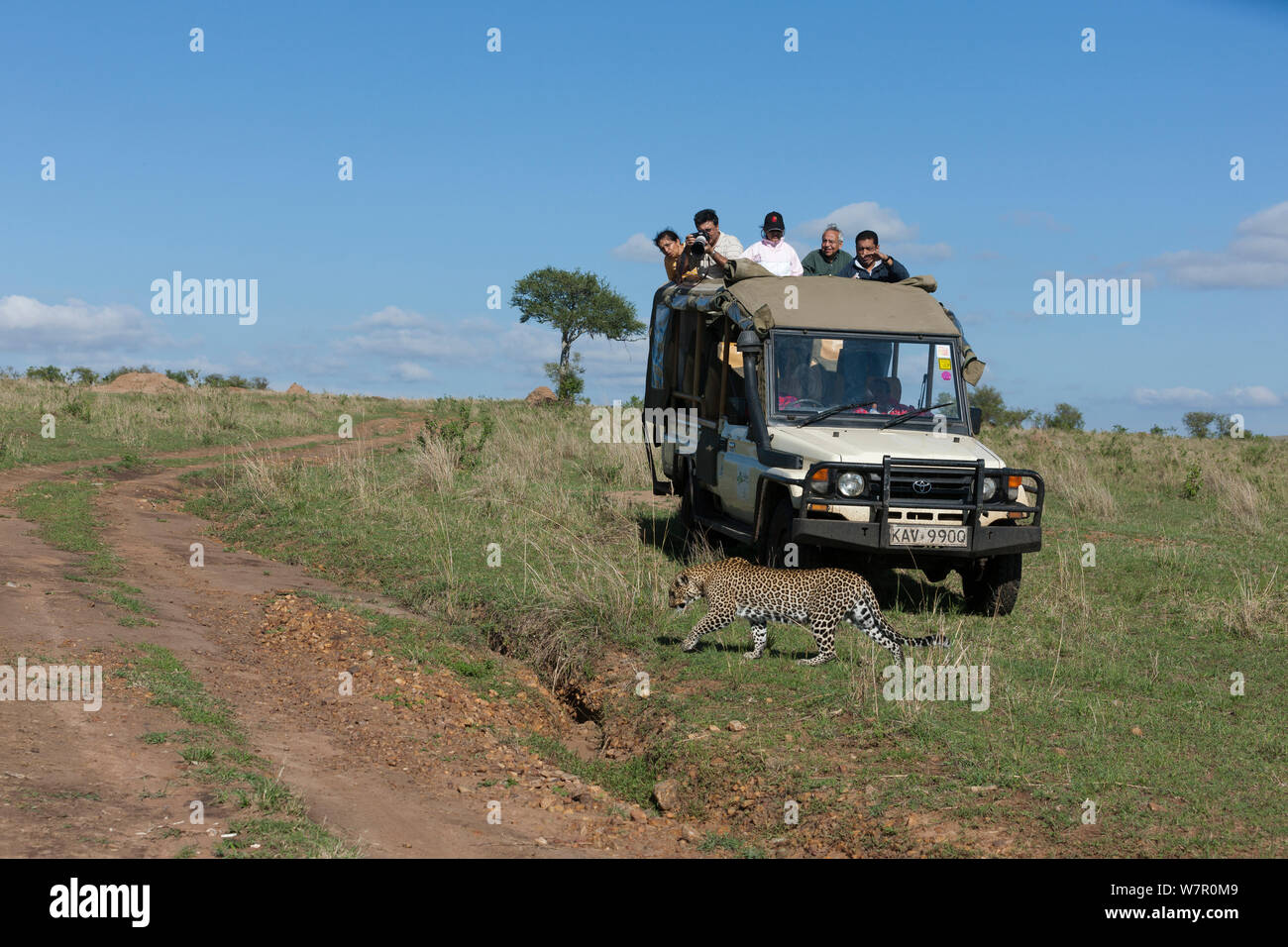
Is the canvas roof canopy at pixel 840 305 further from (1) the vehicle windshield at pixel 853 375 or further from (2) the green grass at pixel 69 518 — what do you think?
(2) the green grass at pixel 69 518

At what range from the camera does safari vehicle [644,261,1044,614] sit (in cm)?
913

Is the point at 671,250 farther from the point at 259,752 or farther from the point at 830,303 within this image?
the point at 259,752

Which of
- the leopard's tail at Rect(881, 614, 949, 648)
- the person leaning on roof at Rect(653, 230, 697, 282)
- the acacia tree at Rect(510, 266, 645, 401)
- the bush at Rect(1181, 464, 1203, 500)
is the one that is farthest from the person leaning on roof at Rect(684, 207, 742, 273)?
the acacia tree at Rect(510, 266, 645, 401)

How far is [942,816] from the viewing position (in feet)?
19.0

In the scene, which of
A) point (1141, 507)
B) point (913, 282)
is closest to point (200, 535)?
point (913, 282)

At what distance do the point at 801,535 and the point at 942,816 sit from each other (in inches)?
137

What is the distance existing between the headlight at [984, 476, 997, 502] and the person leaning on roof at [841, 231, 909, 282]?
331cm

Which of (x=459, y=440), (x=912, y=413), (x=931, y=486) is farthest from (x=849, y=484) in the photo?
(x=459, y=440)

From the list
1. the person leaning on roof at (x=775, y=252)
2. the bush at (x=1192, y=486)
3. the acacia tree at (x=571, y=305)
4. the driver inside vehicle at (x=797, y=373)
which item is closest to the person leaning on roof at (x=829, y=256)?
the person leaning on roof at (x=775, y=252)

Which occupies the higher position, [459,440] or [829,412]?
[829,412]

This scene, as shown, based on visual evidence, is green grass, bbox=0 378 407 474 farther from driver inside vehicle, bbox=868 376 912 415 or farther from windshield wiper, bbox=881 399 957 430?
windshield wiper, bbox=881 399 957 430

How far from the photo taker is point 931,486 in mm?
9219

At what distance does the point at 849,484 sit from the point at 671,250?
5874 mm

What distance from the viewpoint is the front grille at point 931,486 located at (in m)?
9.16
